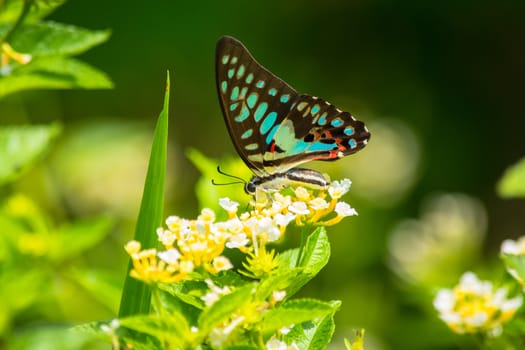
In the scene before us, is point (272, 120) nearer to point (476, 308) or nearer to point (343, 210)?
point (343, 210)

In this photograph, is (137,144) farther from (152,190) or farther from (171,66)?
(152,190)

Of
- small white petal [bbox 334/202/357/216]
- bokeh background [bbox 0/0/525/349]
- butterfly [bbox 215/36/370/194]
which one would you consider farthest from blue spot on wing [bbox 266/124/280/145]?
bokeh background [bbox 0/0/525/349]

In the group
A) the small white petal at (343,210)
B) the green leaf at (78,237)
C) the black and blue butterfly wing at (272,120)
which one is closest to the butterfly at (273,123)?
the black and blue butterfly wing at (272,120)

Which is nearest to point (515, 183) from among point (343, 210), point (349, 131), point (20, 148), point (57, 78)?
point (349, 131)

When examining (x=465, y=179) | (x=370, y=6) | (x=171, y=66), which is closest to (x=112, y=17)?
(x=171, y=66)

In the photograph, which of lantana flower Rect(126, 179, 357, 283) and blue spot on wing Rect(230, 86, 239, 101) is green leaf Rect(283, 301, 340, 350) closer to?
lantana flower Rect(126, 179, 357, 283)

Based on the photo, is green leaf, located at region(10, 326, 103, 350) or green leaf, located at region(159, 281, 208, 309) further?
green leaf, located at region(10, 326, 103, 350)

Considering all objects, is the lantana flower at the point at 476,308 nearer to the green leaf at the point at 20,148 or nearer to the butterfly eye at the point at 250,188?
the butterfly eye at the point at 250,188
